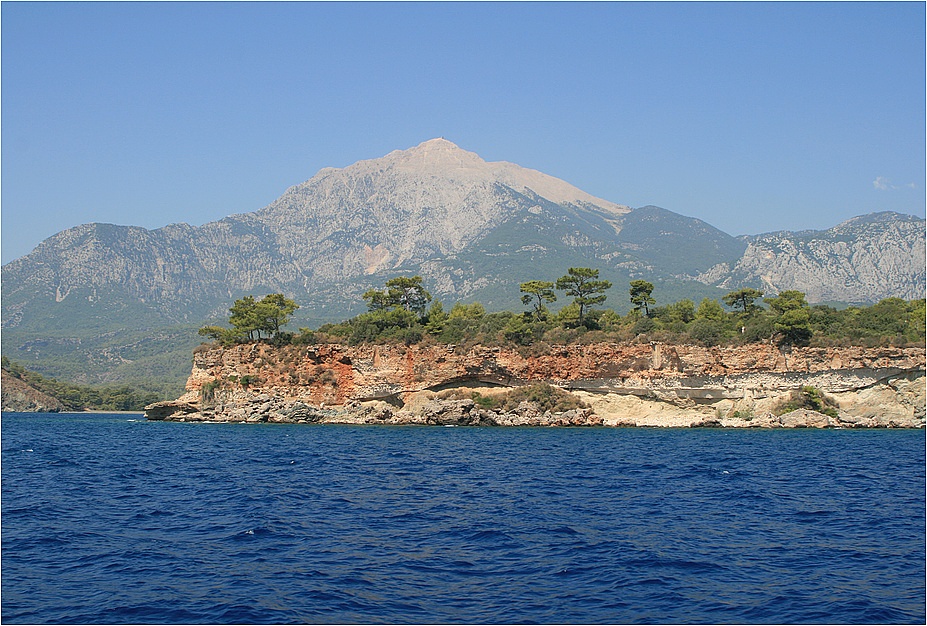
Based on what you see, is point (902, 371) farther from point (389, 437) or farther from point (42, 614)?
point (42, 614)

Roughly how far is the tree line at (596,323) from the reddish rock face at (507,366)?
3.66 feet

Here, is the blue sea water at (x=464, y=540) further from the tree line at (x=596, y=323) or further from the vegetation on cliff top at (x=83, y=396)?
the vegetation on cliff top at (x=83, y=396)

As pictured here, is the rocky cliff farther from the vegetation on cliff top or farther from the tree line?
the vegetation on cliff top

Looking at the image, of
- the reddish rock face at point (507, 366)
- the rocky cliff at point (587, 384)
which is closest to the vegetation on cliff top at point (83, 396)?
the rocky cliff at point (587, 384)

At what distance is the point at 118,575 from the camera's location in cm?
1884

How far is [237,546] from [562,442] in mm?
34738

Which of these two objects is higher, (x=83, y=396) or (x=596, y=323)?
(x=596, y=323)

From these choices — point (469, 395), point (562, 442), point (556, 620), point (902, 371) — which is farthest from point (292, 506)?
Answer: point (902, 371)

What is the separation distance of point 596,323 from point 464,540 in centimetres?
6619

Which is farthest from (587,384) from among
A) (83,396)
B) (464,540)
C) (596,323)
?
(83,396)

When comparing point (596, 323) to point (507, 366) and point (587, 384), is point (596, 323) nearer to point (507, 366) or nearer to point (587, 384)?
point (587, 384)

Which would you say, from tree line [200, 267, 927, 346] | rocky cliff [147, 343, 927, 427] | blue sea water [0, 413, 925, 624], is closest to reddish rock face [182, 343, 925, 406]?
rocky cliff [147, 343, 927, 427]

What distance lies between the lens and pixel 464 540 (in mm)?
Answer: 22422

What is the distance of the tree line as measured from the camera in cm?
7562
